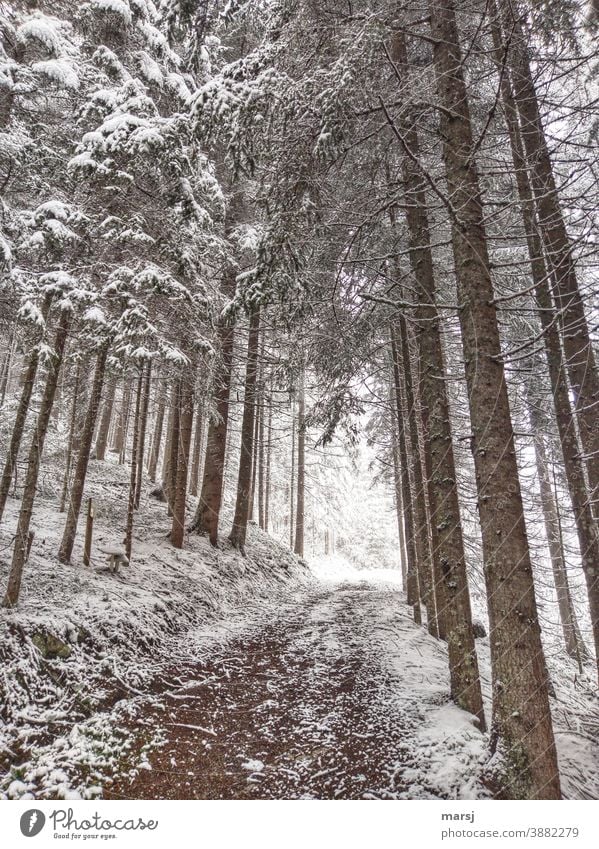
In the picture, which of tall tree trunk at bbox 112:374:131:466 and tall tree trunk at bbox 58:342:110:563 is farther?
tall tree trunk at bbox 112:374:131:466

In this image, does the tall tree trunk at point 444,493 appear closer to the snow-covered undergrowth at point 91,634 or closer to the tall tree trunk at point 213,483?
the snow-covered undergrowth at point 91,634

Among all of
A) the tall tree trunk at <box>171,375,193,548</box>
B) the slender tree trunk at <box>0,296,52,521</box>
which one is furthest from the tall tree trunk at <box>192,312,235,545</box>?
the slender tree trunk at <box>0,296,52,521</box>

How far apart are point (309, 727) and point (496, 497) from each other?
3003 millimetres

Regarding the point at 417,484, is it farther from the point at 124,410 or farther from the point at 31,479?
the point at 124,410

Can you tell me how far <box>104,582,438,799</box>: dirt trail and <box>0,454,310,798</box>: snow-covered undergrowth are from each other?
1.27ft

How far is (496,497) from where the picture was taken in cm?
361

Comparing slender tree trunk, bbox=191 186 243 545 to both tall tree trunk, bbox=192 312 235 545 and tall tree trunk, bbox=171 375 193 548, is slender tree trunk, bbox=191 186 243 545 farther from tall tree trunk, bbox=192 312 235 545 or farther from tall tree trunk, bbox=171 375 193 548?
tall tree trunk, bbox=171 375 193 548

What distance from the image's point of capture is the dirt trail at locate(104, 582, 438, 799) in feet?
11.1

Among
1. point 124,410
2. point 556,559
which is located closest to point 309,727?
point 556,559

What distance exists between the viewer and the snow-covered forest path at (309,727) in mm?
3361
